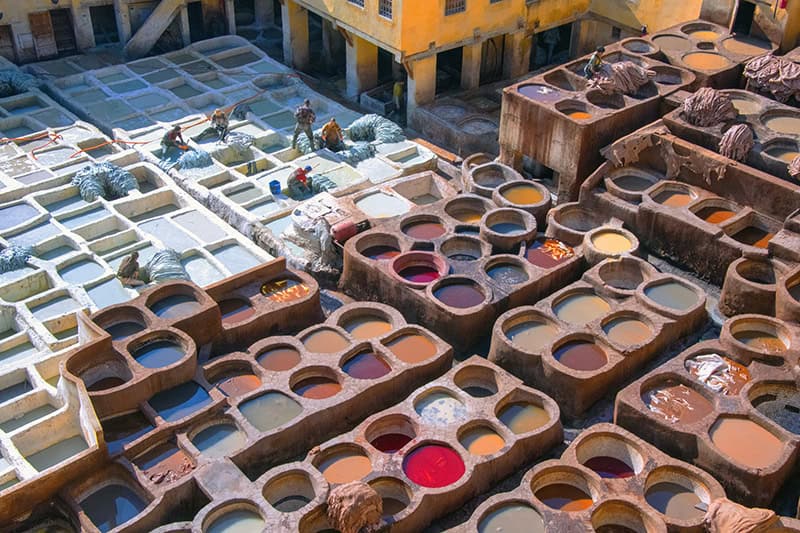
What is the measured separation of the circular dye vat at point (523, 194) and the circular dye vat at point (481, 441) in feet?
Answer: 28.9

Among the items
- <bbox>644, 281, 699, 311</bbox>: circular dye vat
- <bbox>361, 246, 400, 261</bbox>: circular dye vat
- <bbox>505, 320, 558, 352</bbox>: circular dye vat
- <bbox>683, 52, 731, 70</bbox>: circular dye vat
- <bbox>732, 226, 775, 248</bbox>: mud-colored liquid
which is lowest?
<bbox>361, 246, 400, 261</bbox>: circular dye vat

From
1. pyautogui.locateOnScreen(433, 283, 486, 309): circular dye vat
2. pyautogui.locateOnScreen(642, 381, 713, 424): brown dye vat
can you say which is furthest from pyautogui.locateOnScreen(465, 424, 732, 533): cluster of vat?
pyautogui.locateOnScreen(433, 283, 486, 309): circular dye vat

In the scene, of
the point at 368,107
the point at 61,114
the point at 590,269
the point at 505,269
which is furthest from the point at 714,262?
the point at 61,114

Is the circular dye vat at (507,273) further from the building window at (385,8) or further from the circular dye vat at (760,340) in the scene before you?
the building window at (385,8)

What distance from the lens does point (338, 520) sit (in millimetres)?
16141

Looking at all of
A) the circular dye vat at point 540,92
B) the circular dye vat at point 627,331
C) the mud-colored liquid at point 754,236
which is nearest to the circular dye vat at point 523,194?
the circular dye vat at point 540,92

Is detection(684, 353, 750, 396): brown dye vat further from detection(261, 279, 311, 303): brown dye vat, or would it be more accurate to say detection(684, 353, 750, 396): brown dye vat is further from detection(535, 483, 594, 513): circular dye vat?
detection(261, 279, 311, 303): brown dye vat

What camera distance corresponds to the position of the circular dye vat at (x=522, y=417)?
18734mm

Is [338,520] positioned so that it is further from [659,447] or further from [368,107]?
[368,107]

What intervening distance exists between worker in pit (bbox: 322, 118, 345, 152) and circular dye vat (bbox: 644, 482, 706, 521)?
16.4 metres

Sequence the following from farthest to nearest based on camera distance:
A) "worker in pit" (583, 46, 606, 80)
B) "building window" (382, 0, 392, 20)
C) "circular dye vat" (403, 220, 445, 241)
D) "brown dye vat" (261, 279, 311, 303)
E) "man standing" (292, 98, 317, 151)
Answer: "building window" (382, 0, 392, 20)
"man standing" (292, 98, 317, 151)
"worker in pit" (583, 46, 606, 80)
"circular dye vat" (403, 220, 445, 241)
"brown dye vat" (261, 279, 311, 303)

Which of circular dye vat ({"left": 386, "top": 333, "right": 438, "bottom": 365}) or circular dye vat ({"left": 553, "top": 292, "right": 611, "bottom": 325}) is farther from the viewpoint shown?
circular dye vat ({"left": 553, "top": 292, "right": 611, "bottom": 325})

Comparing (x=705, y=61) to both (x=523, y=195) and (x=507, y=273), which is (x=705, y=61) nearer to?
(x=523, y=195)

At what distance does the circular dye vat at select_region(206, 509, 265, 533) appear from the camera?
648 inches
